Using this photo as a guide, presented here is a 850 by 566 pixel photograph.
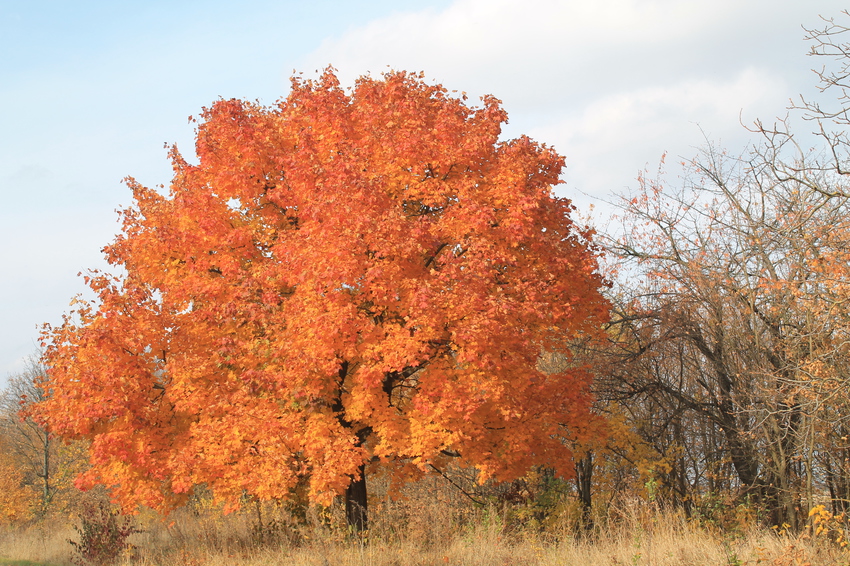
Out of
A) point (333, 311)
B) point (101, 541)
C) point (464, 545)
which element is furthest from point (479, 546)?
point (101, 541)

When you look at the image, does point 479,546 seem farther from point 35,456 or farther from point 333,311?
point 35,456

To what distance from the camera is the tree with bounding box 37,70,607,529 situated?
11680 millimetres

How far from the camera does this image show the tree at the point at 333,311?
11.7 metres

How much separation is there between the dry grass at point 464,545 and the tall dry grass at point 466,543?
21 mm

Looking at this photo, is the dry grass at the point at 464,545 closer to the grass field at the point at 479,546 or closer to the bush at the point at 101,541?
the grass field at the point at 479,546

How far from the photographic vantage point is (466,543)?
10.6 metres

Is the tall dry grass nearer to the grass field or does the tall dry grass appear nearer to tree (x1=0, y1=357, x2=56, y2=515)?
the grass field

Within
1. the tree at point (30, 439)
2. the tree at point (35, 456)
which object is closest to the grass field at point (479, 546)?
the tree at point (35, 456)

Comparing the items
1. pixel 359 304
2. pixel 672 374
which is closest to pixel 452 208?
pixel 359 304

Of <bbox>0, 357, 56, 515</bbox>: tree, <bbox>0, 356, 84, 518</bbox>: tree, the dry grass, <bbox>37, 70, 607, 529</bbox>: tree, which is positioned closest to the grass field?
the dry grass

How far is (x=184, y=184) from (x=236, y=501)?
6879mm

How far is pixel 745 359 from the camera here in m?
14.3

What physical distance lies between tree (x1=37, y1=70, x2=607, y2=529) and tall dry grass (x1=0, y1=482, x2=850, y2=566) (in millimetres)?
1026

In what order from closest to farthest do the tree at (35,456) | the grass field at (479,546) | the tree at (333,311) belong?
the grass field at (479,546), the tree at (333,311), the tree at (35,456)
